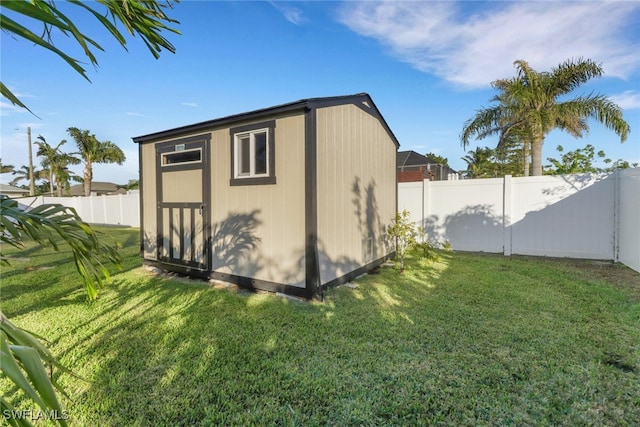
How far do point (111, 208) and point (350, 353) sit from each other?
19901 mm

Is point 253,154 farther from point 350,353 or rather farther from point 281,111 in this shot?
point 350,353

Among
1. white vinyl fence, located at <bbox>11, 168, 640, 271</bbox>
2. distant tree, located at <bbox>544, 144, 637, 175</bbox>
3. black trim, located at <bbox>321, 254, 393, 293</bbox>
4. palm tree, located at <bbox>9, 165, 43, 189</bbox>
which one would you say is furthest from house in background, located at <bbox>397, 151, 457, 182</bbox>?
palm tree, located at <bbox>9, 165, 43, 189</bbox>

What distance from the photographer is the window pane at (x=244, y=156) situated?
4.93m

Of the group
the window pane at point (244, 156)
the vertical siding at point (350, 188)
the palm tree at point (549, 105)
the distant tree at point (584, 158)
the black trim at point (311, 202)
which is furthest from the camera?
the distant tree at point (584, 158)

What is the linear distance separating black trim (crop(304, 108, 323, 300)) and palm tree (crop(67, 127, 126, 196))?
2649cm

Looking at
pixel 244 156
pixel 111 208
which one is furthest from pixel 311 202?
pixel 111 208

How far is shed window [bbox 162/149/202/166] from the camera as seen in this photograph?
5589 mm

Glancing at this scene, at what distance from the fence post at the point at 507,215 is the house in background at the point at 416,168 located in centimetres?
1168

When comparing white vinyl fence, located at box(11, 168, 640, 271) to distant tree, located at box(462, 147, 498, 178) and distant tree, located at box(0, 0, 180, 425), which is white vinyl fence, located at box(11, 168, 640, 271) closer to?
distant tree, located at box(0, 0, 180, 425)

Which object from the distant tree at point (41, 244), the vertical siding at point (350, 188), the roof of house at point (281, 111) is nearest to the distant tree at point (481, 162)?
the vertical siding at point (350, 188)

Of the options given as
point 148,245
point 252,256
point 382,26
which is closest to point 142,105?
point 148,245

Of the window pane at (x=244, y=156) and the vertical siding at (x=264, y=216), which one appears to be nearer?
the vertical siding at (x=264, y=216)

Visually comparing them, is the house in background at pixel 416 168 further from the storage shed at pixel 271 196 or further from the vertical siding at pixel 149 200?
the vertical siding at pixel 149 200

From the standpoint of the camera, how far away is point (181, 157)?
5.94 metres
